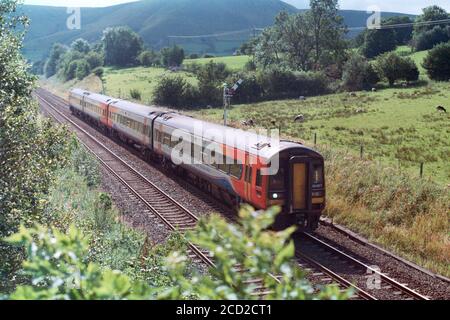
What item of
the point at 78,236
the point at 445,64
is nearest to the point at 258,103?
the point at 445,64

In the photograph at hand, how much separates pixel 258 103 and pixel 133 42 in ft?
198

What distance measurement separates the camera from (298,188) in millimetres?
16094

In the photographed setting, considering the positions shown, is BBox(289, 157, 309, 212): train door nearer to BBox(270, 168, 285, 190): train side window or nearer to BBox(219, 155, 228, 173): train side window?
BBox(270, 168, 285, 190): train side window

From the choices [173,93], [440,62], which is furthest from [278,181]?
[440,62]

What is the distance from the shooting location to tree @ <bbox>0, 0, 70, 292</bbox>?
1086 cm

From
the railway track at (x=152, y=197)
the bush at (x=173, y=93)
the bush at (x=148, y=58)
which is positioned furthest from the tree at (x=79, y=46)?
the railway track at (x=152, y=197)

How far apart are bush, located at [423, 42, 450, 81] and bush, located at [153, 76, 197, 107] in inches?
1216

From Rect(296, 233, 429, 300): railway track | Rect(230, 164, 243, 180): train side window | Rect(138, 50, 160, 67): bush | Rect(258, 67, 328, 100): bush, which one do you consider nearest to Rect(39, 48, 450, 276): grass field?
Rect(296, 233, 429, 300): railway track

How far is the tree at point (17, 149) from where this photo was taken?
10.9 meters

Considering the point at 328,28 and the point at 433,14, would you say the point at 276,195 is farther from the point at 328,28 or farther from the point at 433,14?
the point at 433,14

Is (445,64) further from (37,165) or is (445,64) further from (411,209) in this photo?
(37,165)

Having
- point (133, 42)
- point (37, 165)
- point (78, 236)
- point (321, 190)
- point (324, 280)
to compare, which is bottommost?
point (324, 280)

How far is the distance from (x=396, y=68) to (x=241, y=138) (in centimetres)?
5611
